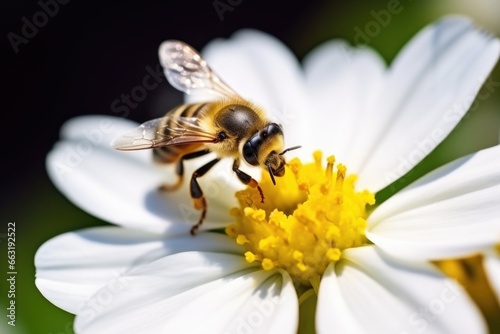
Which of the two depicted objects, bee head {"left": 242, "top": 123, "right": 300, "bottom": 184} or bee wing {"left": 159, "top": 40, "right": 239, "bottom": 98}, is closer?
bee head {"left": 242, "top": 123, "right": 300, "bottom": 184}

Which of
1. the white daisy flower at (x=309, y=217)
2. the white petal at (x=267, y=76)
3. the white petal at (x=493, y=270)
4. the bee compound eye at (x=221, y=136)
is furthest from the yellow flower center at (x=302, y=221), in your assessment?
the white petal at (x=493, y=270)

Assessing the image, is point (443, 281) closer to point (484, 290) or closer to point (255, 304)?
point (484, 290)

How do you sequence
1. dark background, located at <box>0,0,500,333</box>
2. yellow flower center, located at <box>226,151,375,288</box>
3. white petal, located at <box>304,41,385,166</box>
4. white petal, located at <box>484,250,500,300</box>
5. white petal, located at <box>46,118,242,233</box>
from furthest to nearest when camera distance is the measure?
dark background, located at <box>0,0,500,333</box>
white petal, located at <box>304,41,385,166</box>
white petal, located at <box>46,118,242,233</box>
yellow flower center, located at <box>226,151,375,288</box>
white petal, located at <box>484,250,500,300</box>

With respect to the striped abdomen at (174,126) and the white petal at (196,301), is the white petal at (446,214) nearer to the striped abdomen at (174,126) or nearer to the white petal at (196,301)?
the white petal at (196,301)

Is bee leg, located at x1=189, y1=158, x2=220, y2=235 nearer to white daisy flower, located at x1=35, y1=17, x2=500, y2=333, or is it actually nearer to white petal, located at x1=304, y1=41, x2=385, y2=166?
white daisy flower, located at x1=35, y1=17, x2=500, y2=333

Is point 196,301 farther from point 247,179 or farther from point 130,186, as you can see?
point 130,186

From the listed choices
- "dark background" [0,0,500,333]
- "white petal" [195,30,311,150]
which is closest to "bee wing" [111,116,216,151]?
"white petal" [195,30,311,150]

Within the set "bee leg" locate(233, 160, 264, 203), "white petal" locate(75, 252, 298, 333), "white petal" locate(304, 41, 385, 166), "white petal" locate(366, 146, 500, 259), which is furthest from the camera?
"white petal" locate(304, 41, 385, 166)
